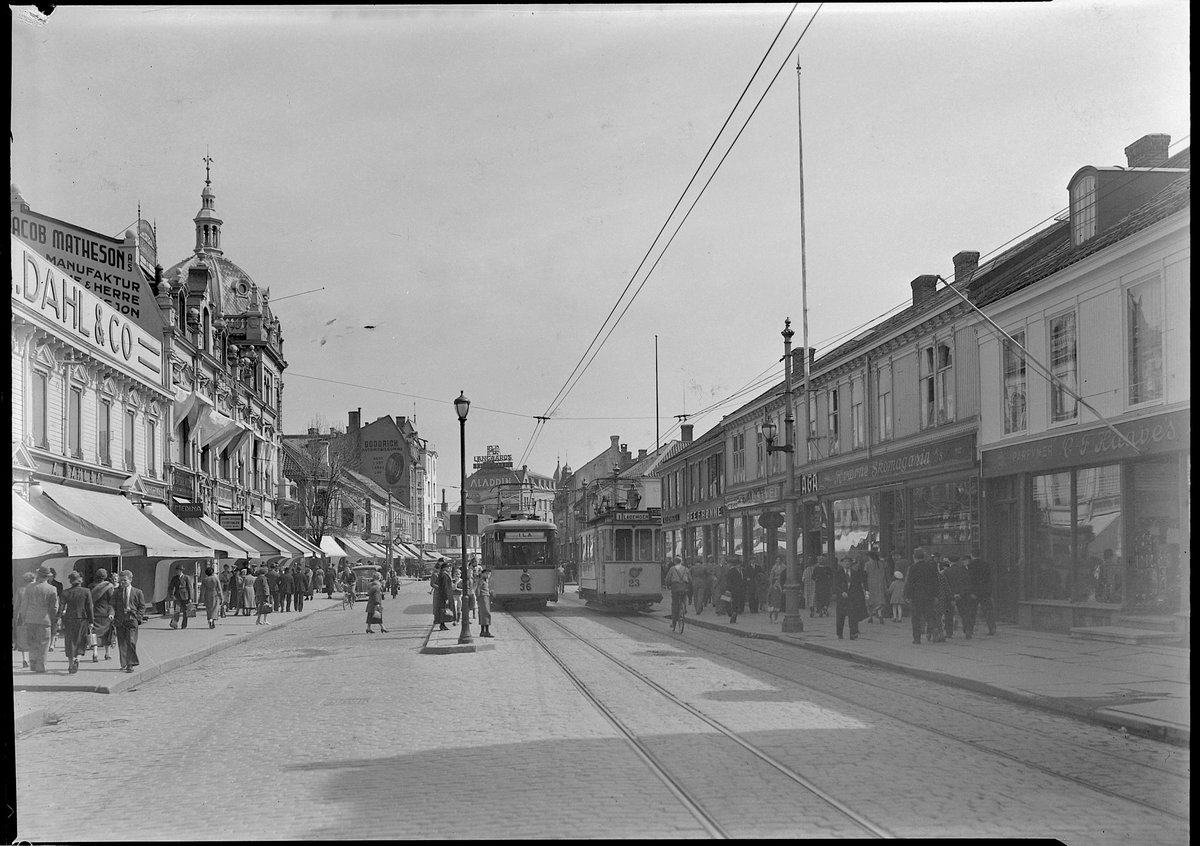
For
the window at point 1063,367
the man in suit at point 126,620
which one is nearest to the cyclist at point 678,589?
the window at point 1063,367

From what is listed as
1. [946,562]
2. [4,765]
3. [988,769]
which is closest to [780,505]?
[946,562]

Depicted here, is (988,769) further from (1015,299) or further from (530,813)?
(1015,299)

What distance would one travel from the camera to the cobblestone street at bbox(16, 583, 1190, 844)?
7.28m

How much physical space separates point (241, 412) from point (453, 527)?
57.3m

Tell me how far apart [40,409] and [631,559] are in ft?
55.7

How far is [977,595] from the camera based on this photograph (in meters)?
19.9

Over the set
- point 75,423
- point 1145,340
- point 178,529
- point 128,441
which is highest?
point 1145,340

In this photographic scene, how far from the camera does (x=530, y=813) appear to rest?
7.40 m

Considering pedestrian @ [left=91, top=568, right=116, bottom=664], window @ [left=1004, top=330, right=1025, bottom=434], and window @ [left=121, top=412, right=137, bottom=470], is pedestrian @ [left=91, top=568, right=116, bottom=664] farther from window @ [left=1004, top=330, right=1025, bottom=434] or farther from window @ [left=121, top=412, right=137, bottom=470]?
window @ [left=1004, top=330, right=1025, bottom=434]

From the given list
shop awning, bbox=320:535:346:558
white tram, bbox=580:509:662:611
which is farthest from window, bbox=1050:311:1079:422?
shop awning, bbox=320:535:346:558

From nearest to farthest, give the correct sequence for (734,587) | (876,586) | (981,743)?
(981,743), (876,586), (734,587)

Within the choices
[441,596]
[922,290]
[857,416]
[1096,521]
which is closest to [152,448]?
[441,596]

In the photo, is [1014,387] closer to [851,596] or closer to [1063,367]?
[1063,367]

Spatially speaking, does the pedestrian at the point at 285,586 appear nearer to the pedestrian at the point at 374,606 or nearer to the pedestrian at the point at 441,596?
the pedestrian at the point at 374,606
